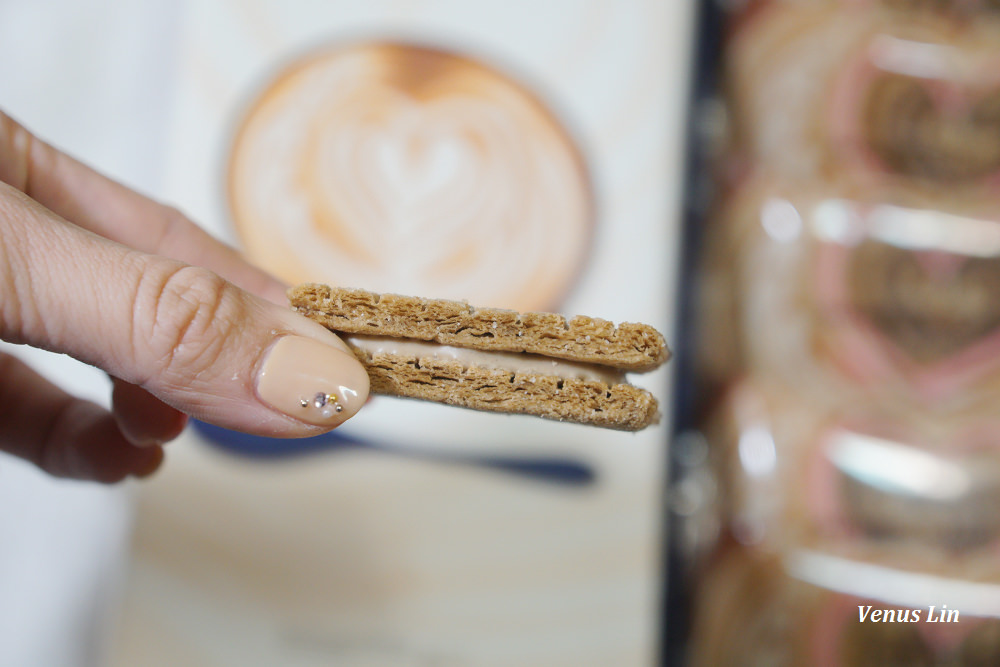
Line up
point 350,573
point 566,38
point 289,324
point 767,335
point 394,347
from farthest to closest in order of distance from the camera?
point 566,38
point 767,335
point 350,573
point 394,347
point 289,324

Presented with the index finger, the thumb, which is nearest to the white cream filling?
the thumb

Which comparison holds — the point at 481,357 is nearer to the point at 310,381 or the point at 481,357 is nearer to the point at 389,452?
the point at 310,381

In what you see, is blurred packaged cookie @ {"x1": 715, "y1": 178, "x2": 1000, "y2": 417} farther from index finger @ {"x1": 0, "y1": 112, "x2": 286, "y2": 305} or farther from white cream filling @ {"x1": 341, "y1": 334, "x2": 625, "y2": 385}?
index finger @ {"x1": 0, "y1": 112, "x2": 286, "y2": 305}

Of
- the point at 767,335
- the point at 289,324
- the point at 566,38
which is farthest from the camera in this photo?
the point at 566,38

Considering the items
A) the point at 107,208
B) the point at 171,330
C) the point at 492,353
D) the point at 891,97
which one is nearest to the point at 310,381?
the point at 171,330

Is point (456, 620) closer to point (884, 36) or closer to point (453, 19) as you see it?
point (453, 19)

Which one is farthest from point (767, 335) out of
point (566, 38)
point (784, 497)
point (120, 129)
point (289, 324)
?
point (120, 129)
